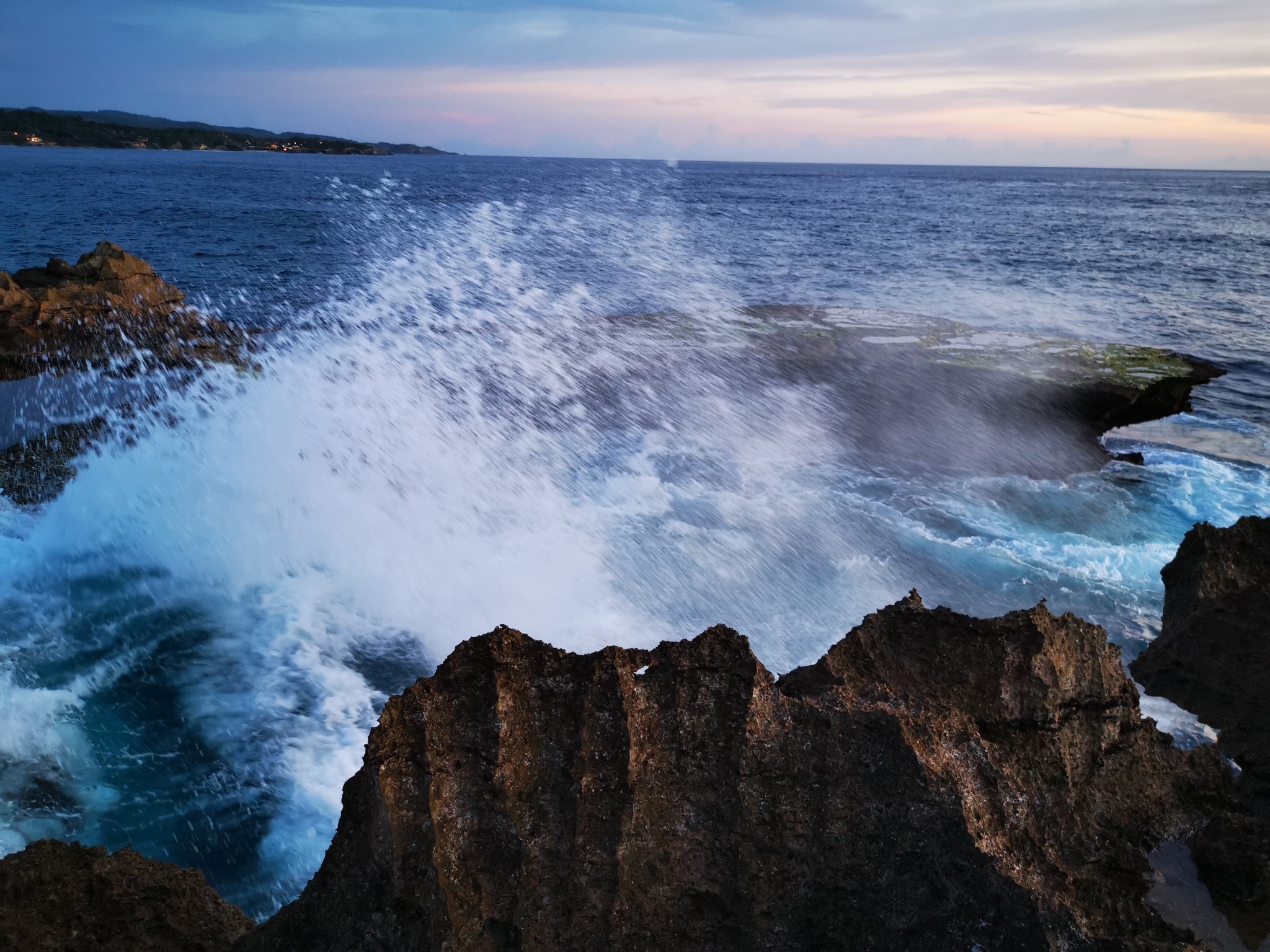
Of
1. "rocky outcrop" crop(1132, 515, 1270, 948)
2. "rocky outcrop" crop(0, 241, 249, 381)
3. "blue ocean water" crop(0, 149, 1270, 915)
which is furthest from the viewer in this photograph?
"rocky outcrop" crop(0, 241, 249, 381)

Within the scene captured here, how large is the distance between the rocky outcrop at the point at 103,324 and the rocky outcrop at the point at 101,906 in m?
10.6

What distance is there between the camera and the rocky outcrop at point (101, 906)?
3.18 metres

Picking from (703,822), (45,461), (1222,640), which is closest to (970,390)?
(1222,640)

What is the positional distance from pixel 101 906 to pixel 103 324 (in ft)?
43.2

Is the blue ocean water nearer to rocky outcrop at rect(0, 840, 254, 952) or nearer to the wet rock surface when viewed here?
the wet rock surface

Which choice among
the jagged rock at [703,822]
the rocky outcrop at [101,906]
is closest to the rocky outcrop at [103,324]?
the rocky outcrop at [101,906]

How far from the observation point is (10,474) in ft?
32.6

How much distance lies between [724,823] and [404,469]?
25.5ft

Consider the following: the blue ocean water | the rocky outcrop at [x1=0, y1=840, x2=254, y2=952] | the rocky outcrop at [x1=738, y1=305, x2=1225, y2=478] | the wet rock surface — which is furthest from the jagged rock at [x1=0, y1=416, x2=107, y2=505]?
the rocky outcrop at [x1=738, y1=305, x2=1225, y2=478]

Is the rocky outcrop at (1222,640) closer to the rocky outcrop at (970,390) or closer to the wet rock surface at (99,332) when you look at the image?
the rocky outcrop at (970,390)

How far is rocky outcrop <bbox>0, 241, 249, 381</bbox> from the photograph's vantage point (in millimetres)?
12875

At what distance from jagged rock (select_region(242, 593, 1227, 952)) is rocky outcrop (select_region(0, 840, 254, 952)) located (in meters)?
0.63

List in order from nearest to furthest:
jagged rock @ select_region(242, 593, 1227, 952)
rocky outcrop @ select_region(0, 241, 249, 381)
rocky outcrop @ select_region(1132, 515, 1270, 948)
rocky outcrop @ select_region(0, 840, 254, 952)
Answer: jagged rock @ select_region(242, 593, 1227, 952)
rocky outcrop @ select_region(0, 840, 254, 952)
rocky outcrop @ select_region(1132, 515, 1270, 948)
rocky outcrop @ select_region(0, 241, 249, 381)

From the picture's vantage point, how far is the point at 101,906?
3312mm
